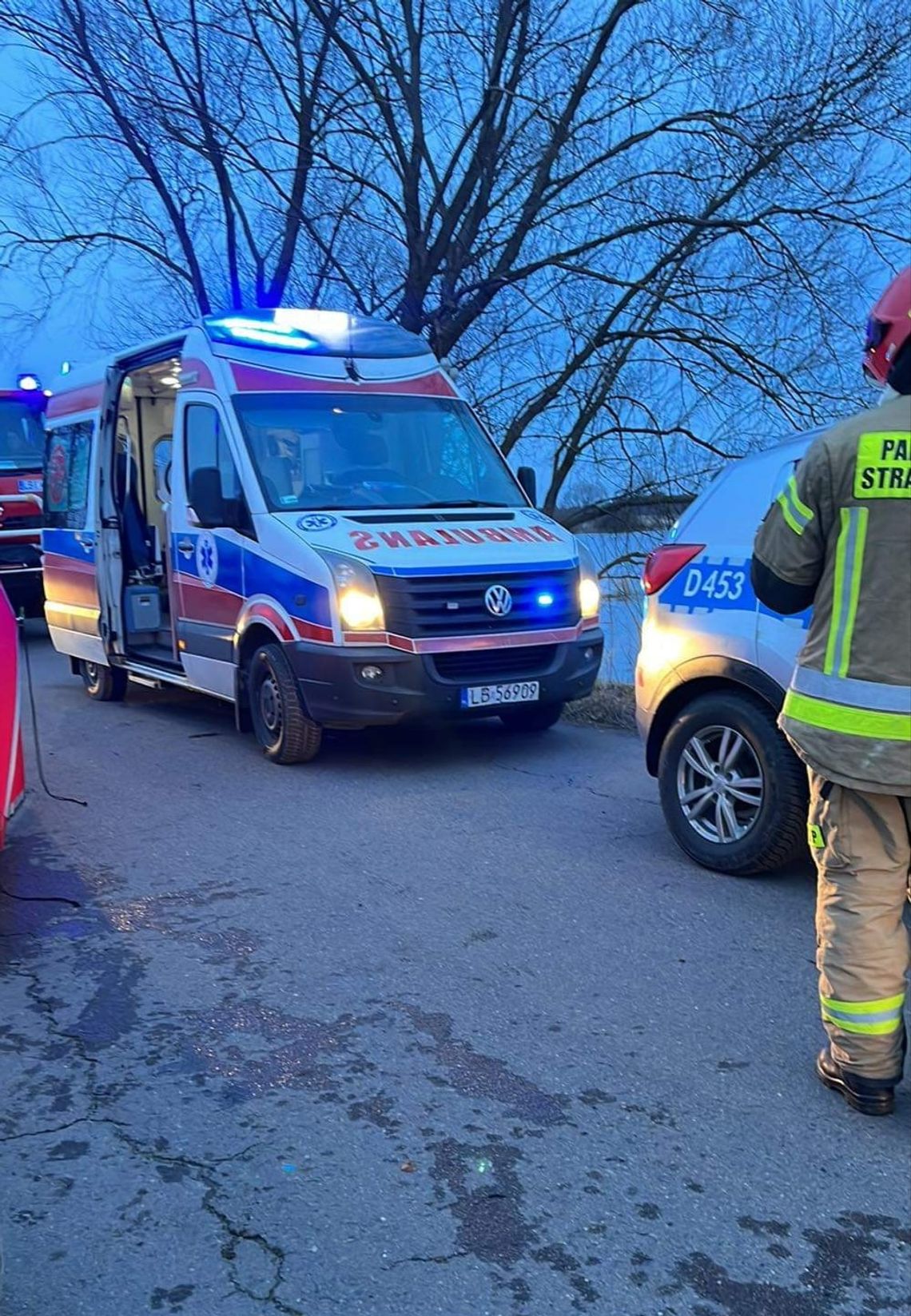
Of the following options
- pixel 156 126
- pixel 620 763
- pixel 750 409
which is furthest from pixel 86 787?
pixel 156 126

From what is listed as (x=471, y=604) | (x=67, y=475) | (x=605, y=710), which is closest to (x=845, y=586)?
(x=471, y=604)

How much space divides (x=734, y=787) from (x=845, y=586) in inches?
77.3

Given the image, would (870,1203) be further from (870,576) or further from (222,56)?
(222,56)

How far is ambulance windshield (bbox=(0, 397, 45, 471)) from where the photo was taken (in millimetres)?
14523

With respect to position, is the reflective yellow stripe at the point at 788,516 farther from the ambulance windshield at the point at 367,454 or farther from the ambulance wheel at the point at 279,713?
the ambulance windshield at the point at 367,454

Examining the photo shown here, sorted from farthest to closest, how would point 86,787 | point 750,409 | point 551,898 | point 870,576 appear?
point 750,409 → point 86,787 → point 551,898 → point 870,576

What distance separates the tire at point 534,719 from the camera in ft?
25.6

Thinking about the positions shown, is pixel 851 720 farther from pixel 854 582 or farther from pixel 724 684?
pixel 724 684

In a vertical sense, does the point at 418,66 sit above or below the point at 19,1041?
above

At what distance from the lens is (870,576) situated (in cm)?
296

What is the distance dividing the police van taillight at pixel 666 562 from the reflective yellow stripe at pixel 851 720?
2.03m

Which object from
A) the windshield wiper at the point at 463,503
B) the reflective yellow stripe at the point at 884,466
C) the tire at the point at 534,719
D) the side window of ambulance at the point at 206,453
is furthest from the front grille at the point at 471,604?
the reflective yellow stripe at the point at 884,466

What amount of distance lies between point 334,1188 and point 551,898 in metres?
2.09

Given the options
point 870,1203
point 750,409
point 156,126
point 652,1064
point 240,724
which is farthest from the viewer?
point 156,126
